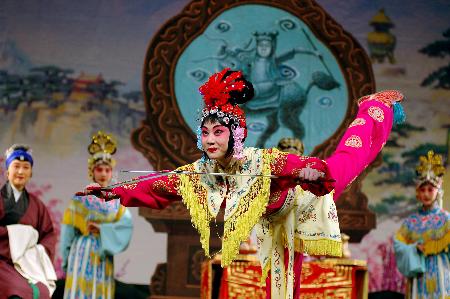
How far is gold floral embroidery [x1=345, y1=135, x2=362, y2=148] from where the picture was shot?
472cm

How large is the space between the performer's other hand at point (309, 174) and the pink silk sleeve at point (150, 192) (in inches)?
24.7

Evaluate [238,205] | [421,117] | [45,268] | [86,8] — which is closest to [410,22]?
[421,117]

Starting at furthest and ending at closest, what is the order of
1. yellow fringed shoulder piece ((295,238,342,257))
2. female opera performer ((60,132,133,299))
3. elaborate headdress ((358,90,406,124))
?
female opera performer ((60,132,133,299)) < elaborate headdress ((358,90,406,124)) < yellow fringed shoulder piece ((295,238,342,257))

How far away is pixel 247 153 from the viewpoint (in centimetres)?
462

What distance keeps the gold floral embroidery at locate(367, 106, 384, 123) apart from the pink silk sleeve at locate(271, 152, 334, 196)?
0.54 meters

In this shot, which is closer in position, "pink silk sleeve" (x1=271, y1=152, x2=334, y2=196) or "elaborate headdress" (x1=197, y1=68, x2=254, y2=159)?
"pink silk sleeve" (x1=271, y1=152, x2=334, y2=196)

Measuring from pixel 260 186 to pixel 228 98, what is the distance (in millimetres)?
395

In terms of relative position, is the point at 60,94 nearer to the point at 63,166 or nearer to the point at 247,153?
the point at 63,166

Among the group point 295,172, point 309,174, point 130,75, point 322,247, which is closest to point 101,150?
point 130,75

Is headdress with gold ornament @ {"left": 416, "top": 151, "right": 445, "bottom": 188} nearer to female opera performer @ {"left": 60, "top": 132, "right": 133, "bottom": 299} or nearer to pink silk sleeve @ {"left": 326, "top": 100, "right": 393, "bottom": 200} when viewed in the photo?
female opera performer @ {"left": 60, "top": 132, "right": 133, "bottom": 299}

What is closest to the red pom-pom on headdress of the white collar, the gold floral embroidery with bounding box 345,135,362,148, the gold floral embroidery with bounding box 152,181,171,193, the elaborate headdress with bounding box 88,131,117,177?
the gold floral embroidery with bounding box 152,181,171,193

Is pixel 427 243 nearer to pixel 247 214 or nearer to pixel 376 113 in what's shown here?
pixel 376 113

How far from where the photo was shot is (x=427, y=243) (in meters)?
6.88

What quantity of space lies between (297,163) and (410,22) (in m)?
3.81
